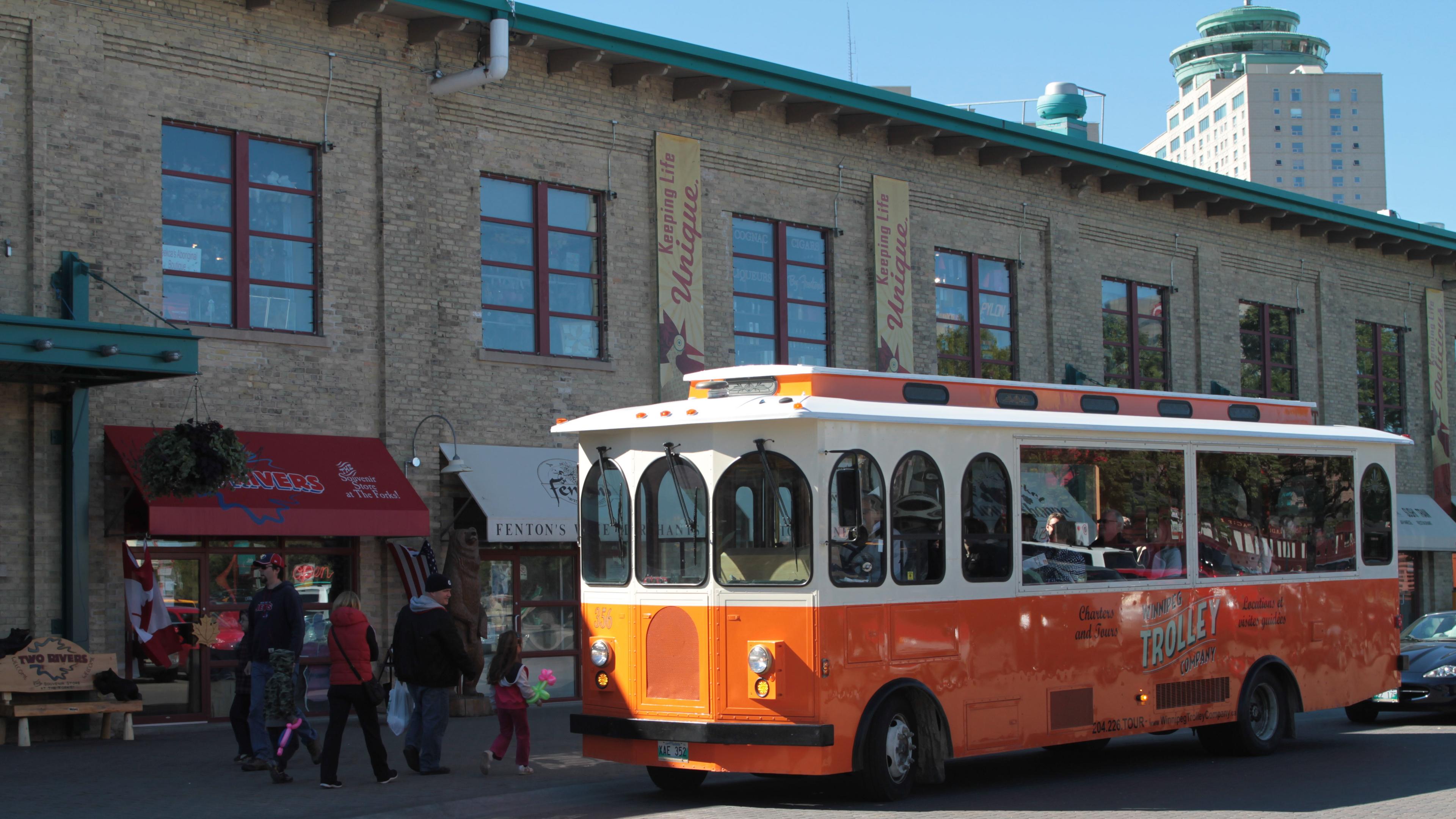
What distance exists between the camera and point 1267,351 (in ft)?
94.8

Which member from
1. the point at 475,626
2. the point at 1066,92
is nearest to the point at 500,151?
the point at 475,626

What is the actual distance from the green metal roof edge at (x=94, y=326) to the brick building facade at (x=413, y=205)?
162cm

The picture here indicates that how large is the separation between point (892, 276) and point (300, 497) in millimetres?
10230

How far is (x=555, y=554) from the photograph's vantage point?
19.0 metres

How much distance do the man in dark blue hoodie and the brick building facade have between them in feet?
13.4

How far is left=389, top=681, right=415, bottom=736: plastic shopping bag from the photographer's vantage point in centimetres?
1145

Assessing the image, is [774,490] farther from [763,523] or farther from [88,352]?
[88,352]

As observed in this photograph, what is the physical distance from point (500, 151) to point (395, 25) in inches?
77.9

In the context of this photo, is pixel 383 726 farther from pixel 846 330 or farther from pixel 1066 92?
pixel 1066 92

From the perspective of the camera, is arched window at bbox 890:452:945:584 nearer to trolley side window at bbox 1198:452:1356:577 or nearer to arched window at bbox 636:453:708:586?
arched window at bbox 636:453:708:586

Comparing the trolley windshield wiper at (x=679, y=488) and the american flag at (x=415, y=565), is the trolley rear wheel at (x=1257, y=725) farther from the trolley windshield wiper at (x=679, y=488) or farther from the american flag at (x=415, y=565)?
the american flag at (x=415, y=565)

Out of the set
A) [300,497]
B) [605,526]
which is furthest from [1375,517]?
[300,497]

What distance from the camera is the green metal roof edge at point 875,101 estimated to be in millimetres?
18281

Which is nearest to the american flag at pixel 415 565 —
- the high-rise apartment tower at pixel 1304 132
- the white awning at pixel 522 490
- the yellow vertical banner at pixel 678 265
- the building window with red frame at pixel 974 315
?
the white awning at pixel 522 490
